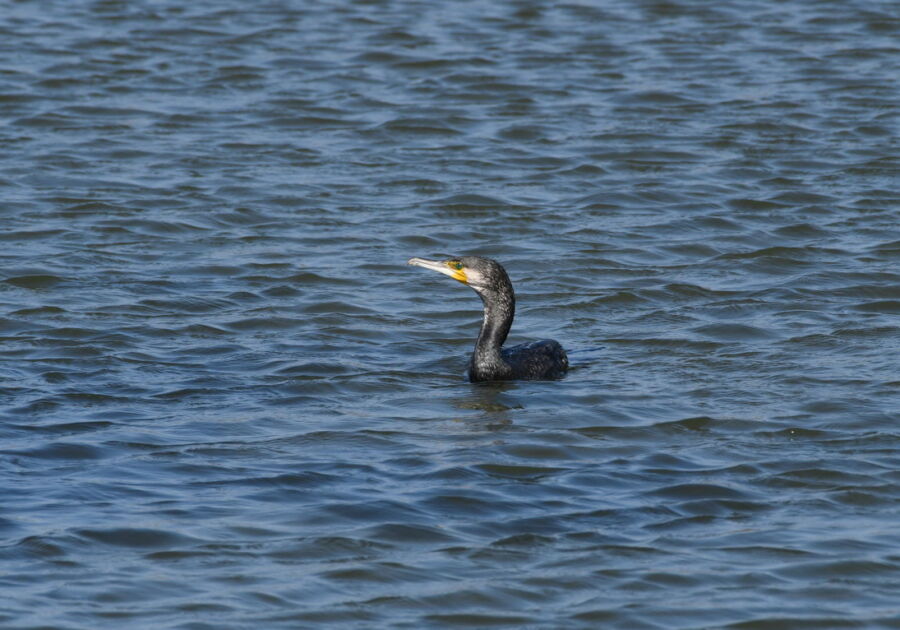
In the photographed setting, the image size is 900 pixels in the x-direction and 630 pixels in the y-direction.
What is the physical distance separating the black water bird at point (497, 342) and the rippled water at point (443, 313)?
162 millimetres

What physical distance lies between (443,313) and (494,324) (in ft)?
5.91

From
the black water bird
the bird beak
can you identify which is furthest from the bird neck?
the bird beak

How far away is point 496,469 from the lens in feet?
29.8

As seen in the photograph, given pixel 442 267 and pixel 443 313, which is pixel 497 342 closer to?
pixel 442 267

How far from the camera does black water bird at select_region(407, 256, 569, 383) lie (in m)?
11.1

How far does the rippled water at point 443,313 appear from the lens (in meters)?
7.68

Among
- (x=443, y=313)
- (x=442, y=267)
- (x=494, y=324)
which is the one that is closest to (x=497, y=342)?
(x=494, y=324)

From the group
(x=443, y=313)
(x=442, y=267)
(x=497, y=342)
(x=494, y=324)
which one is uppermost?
(x=442, y=267)

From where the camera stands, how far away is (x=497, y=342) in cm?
1118

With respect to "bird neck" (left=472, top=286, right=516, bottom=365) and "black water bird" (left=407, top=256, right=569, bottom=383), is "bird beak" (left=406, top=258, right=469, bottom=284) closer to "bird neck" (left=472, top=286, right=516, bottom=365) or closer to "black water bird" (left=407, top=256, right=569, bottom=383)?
"black water bird" (left=407, top=256, right=569, bottom=383)

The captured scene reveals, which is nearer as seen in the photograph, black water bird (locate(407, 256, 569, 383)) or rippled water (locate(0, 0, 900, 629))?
rippled water (locate(0, 0, 900, 629))

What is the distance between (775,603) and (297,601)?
2.09 m

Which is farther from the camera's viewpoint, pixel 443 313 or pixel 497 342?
pixel 443 313

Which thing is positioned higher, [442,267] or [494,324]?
[442,267]
